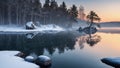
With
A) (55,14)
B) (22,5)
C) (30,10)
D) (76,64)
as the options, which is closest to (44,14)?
(55,14)

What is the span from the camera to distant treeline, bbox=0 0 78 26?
82.8m

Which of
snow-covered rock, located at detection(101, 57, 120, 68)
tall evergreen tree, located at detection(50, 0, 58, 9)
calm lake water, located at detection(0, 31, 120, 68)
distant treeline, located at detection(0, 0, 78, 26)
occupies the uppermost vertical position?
tall evergreen tree, located at detection(50, 0, 58, 9)

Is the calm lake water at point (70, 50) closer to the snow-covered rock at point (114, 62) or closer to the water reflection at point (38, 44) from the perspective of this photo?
the water reflection at point (38, 44)

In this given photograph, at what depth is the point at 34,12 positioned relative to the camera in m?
94.9

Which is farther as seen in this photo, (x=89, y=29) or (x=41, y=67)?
(x=89, y=29)

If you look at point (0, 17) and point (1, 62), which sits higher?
point (0, 17)

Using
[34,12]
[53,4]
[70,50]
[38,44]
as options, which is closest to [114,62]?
[70,50]

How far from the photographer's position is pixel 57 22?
408 feet

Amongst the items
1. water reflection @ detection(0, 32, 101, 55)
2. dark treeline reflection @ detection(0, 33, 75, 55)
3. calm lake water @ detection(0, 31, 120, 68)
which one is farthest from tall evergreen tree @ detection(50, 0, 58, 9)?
calm lake water @ detection(0, 31, 120, 68)

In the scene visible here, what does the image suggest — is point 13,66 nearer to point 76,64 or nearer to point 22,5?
point 76,64

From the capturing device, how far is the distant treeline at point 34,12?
271ft

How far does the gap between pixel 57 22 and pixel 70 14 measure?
380 inches

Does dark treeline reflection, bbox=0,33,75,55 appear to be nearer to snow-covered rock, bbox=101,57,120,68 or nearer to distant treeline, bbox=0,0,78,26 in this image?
snow-covered rock, bbox=101,57,120,68

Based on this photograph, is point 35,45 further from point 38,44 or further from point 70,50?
point 70,50
